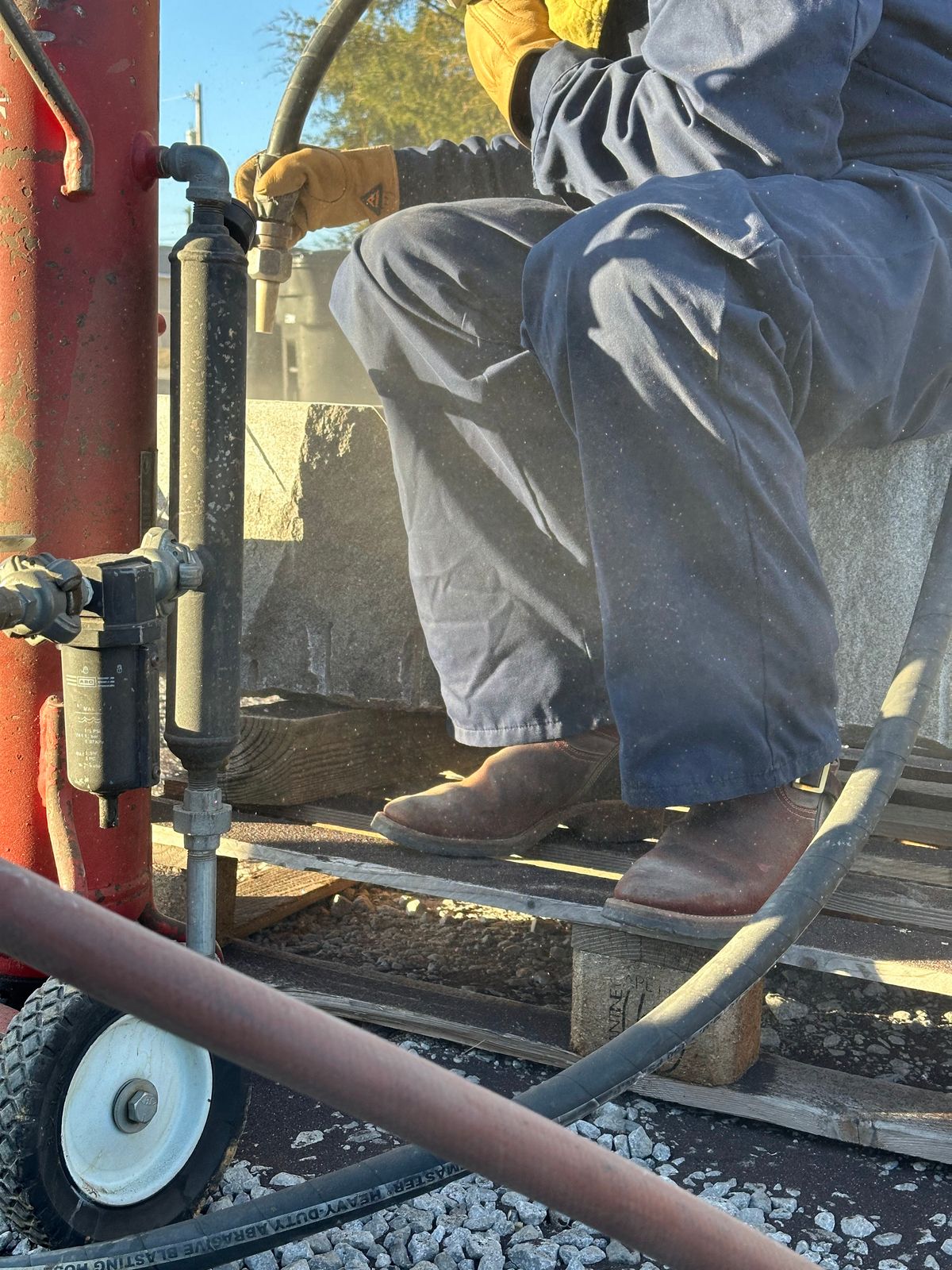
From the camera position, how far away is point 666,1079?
5.25ft

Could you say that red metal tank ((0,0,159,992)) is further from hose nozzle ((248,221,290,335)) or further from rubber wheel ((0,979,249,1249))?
hose nozzle ((248,221,290,335))

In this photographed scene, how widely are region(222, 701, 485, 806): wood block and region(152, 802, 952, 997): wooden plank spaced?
8cm

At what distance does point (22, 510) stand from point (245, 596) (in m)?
0.81

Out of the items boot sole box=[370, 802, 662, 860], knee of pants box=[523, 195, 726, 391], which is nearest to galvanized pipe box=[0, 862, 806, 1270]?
knee of pants box=[523, 195, 726, 391]

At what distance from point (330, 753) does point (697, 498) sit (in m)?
0.89

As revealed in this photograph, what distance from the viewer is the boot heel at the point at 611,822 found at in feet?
6.60

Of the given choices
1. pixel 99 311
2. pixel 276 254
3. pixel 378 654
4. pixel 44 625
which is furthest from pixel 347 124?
pixel 44 625

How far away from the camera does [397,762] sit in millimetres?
2254

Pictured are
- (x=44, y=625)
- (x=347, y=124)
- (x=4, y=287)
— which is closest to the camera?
(x=44, y=625)

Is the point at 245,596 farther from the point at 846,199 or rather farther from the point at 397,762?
the point at 846,199

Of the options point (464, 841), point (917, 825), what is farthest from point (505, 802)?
point (917, 825)

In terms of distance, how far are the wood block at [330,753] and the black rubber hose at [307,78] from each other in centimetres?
109

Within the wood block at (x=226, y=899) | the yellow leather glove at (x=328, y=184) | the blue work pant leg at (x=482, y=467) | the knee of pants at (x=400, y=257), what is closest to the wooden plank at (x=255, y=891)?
the wood block at (x=226, y=899)

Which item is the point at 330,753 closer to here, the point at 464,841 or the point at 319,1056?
the point at 464,841
